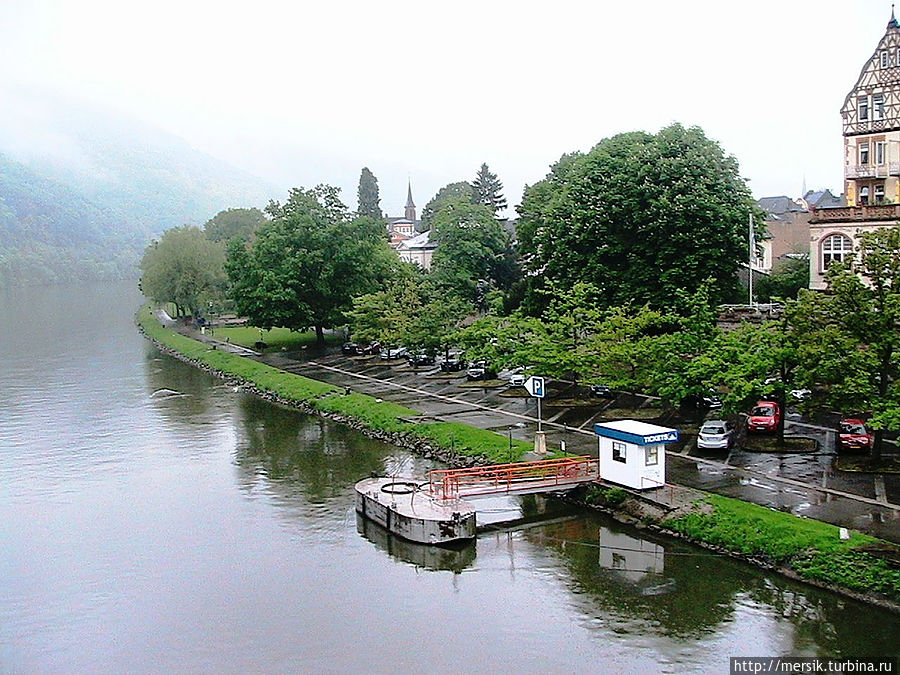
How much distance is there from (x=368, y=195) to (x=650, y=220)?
10462cm

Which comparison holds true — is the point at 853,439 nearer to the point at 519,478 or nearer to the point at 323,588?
the point at 519,478

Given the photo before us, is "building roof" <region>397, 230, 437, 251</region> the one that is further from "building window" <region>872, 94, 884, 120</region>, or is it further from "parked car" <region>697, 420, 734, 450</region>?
"parked car" <region>697, 420, 734, 450</region>

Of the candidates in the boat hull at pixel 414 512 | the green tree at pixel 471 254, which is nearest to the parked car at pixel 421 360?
the green tree at pixel 471 254

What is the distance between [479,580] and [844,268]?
52.6 ft

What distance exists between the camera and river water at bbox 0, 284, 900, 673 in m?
20.0

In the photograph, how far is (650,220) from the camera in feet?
154

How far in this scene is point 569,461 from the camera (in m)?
30.3

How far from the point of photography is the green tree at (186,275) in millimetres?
89438

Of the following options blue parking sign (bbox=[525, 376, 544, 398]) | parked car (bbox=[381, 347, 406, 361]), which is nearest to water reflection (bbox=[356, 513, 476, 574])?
blue parking sign (bbox=[525, 376, 544, 398])

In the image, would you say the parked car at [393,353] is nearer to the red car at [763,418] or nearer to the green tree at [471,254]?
the green tree at [471,254]

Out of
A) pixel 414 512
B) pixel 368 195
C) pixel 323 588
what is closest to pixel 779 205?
pixel 368 195

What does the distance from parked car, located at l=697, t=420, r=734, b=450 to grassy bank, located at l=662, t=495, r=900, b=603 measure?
566 cm

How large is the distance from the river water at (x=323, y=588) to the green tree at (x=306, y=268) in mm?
29650

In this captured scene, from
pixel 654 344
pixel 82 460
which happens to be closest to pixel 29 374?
pixel 82 460
